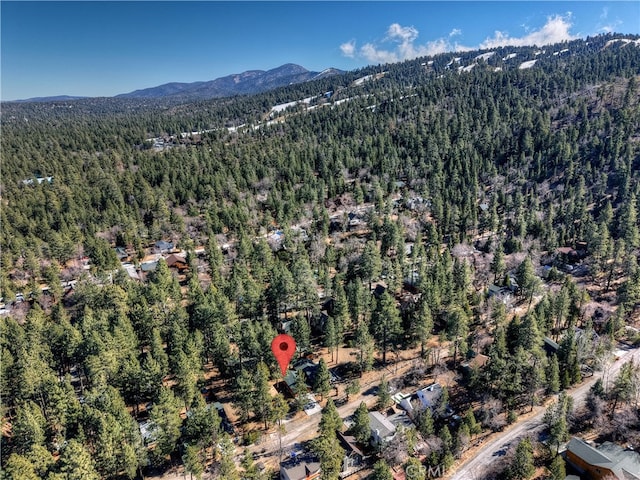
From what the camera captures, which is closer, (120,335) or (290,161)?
(120,335)

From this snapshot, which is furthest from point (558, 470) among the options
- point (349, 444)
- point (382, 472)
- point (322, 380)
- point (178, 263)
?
point (178, 263)

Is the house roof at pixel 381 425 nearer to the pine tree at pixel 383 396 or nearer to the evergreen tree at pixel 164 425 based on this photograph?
the pine tree at pixel 383 396

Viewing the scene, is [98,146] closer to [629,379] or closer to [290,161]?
[290,161]

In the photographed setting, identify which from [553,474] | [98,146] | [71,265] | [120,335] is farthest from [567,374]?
[98,146]

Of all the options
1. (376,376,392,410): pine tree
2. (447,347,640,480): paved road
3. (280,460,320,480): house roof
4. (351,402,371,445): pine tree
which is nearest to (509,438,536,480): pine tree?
(447,347,640,480): paved road

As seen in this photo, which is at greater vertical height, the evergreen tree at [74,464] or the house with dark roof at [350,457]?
the evergreen tree at [74,464]

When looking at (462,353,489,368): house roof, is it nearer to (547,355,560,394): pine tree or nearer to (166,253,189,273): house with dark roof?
(547,355,560,394): pine tree

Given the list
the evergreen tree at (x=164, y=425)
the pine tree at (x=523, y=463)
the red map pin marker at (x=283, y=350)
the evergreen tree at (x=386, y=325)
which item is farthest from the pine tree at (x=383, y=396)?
the evergreen tree at (x=164, y=425)
